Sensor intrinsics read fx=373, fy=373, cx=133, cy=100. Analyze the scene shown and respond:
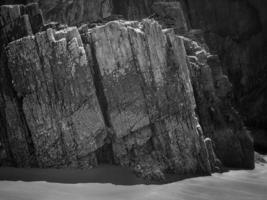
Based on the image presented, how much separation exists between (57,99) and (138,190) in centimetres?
495

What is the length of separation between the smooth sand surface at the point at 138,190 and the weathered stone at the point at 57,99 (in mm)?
1377

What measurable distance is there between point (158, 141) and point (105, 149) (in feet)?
7.91

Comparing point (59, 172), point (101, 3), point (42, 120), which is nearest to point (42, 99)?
point (42, 120)

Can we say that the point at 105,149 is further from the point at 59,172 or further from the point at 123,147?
the point at 59,172

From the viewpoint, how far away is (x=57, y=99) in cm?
1543

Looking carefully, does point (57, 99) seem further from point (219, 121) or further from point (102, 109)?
point (219, 121)

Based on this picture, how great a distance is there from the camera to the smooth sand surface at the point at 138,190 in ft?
42.4

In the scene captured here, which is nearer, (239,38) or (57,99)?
(57,99)

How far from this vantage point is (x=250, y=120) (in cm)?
3200

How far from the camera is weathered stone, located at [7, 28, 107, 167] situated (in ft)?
50.3

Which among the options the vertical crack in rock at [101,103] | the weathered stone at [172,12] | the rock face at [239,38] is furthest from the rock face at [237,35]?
the vertical crack in rock at [101,103]

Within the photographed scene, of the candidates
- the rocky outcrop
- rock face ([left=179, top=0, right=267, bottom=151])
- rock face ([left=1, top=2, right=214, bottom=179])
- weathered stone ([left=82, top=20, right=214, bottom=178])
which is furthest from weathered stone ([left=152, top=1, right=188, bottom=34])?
rock face ([left=1, top=2, right=214, bottom=179])

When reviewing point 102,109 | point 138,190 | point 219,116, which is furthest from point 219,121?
point 138,190

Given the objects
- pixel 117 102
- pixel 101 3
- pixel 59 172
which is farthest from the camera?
pixel 101 3
